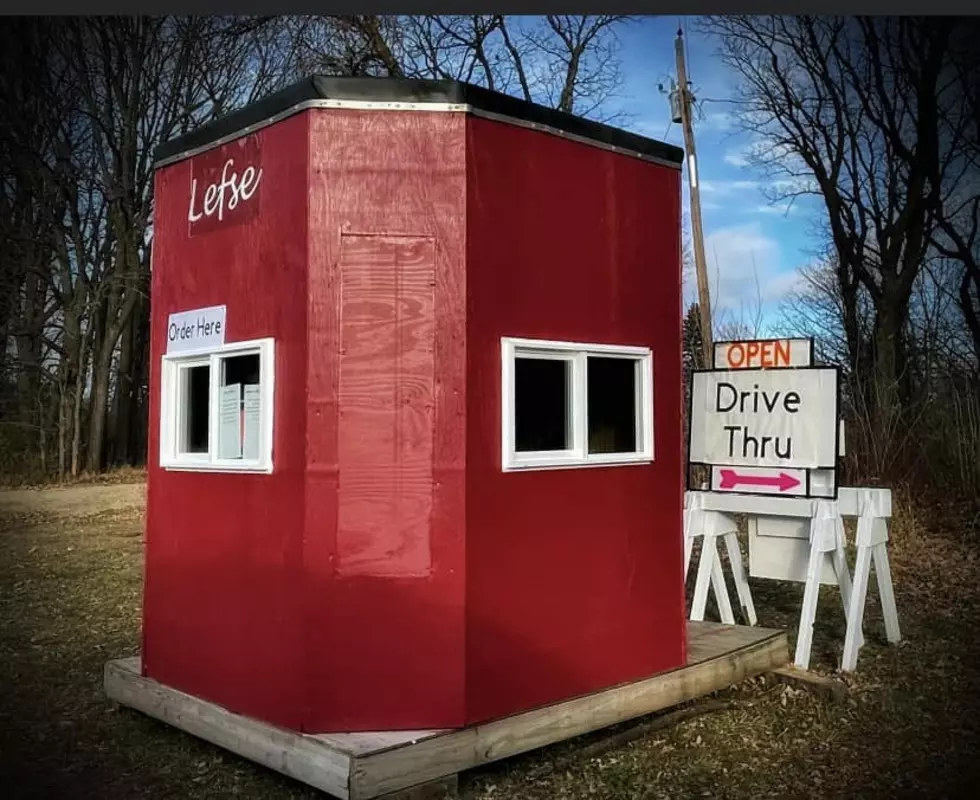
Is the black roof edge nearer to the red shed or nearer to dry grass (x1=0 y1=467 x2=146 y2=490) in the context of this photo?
the red shed

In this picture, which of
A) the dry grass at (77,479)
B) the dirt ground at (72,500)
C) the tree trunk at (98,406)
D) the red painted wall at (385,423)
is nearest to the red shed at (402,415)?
the red painted wall at (385,423)

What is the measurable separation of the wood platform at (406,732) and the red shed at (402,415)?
10 centimetres

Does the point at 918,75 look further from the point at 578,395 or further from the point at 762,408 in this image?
the point at 578,395

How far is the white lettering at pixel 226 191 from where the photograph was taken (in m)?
4.68

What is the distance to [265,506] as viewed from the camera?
4.45m

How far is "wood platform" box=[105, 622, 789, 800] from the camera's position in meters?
3.89

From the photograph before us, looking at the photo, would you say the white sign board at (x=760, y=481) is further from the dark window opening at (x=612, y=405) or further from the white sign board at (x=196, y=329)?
the white sign board at (x=196, y=329)

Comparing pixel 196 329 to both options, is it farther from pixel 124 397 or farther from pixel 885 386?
pixel 124 397

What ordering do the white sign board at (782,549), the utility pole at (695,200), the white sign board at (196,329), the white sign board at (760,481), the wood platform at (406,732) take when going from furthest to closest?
the utility pole at (695,200) → the white sign board at (782,549) → the white sign board at (760,481) → the white sign board at (196,329) → the wood platform at (406,732)

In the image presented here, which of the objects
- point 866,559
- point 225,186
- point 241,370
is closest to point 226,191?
point 225,186

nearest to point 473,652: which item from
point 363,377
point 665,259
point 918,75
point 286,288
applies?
point 363,377

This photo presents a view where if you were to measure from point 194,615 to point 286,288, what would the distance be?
1.84 meters

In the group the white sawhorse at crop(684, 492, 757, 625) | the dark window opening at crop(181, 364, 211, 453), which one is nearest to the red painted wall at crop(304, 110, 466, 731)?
the dark window opening at crop(181, 364, 211, 453)

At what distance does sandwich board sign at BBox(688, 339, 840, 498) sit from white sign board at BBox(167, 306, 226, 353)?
3.46 meters
